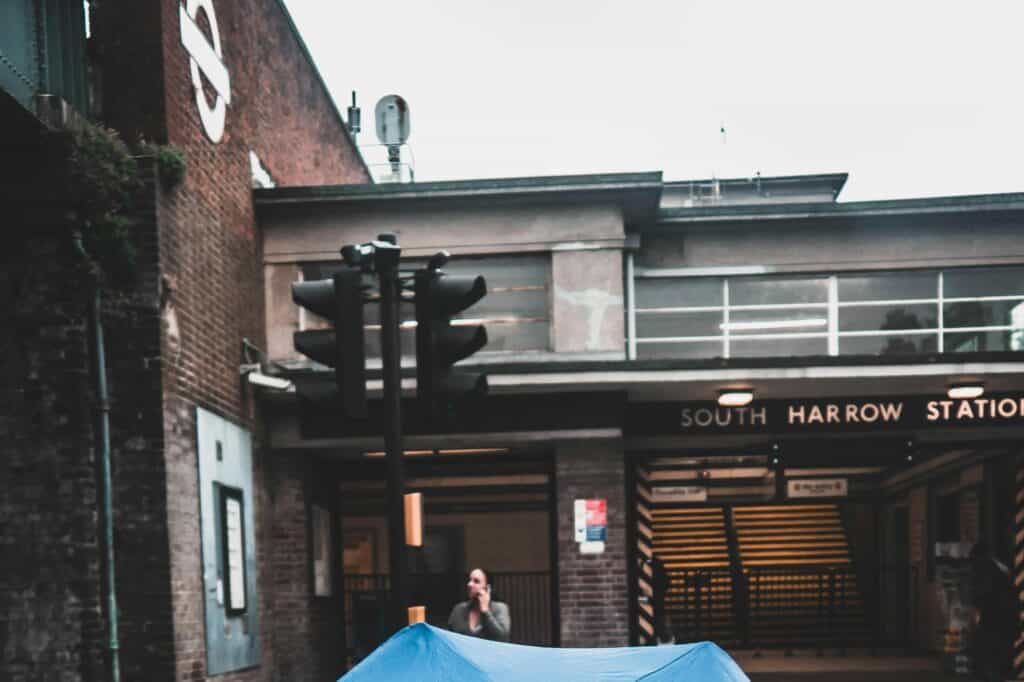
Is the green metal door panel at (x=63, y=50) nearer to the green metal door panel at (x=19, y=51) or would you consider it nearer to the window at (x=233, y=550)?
the green metal door panel at (x=19, y=51)

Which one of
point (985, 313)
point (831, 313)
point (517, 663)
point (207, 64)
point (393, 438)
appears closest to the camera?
point (517, 663)

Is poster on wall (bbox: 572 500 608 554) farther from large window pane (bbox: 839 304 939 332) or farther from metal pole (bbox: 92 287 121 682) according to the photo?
metal pole (bbox: 92 287 121 682)

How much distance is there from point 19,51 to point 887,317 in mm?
10913

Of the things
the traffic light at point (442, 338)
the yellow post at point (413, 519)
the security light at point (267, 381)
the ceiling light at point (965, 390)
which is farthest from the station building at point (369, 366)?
the traffic light at point (442, 338)

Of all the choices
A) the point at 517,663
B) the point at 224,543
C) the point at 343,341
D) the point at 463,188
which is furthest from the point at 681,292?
the point at 517,663

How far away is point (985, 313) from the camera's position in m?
15.4

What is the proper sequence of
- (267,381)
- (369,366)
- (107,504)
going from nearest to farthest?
1. (107,504)
2. (267,381)
3. (369,366)

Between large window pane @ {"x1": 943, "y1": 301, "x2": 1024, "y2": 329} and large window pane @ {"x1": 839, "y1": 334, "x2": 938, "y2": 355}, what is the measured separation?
0.38 m

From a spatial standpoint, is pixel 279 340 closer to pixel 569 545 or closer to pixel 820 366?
pixel 569 545

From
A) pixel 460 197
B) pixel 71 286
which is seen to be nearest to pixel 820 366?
pixel 460 197

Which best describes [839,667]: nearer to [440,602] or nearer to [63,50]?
[440,602]

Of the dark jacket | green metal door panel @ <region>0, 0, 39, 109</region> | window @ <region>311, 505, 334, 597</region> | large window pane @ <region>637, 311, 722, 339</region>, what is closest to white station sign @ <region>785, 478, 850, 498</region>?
large window pane @ <region>637, 311, 722, 339</region>

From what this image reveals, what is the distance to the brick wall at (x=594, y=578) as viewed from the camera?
14.9 meters

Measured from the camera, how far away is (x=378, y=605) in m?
17.6
